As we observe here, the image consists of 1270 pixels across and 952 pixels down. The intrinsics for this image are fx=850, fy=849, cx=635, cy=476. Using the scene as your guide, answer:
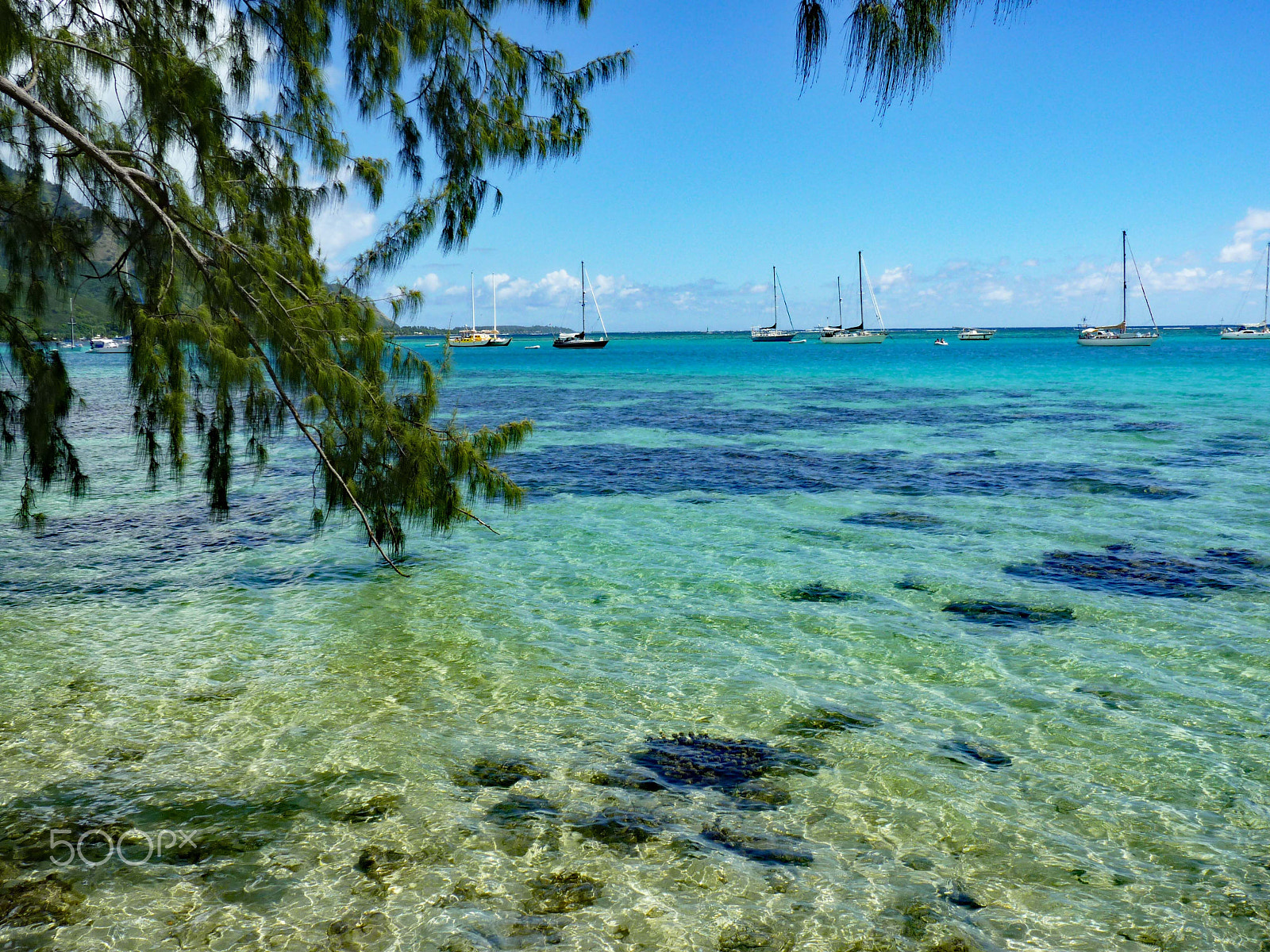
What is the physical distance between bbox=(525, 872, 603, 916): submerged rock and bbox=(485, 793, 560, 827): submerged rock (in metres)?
0.47

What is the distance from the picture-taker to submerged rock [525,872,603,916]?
3516 millimetres

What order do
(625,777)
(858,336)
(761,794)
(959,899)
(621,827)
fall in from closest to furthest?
(959,899) < (621,827) < (761,794) < (625,777) < (858,336)

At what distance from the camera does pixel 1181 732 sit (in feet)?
16.9

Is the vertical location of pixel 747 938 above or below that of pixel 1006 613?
below

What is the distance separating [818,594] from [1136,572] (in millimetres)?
3352

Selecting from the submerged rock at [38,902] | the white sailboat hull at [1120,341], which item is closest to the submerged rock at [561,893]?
the submerged rock at [38,902]

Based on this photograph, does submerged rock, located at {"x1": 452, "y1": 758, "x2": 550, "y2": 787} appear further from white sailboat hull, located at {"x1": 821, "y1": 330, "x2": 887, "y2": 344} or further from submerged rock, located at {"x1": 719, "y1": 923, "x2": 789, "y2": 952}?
white sailboat hull, located at {"x1": 821, "y1": 330, "x2": 887, "y2": 344}

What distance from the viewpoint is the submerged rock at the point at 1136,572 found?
8.06 metres

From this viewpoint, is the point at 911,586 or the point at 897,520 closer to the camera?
the point at 911,586

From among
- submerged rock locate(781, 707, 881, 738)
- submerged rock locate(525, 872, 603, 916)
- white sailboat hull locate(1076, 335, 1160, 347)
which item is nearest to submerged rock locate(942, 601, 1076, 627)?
submerged rock locate(781, 707, 881, 738)

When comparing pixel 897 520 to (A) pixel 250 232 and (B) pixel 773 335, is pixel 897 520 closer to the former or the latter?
Result: (A) pixel 250 232

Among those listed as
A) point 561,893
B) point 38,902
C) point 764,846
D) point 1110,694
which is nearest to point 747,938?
point 764,846

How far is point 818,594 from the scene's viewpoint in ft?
26.7

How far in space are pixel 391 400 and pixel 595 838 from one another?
3378 millimetres
